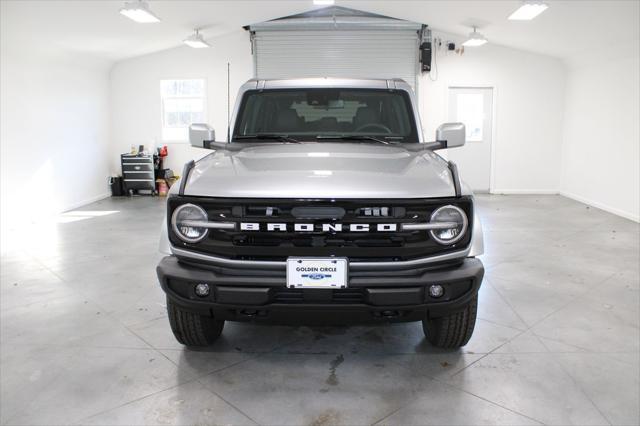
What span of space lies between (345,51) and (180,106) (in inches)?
150

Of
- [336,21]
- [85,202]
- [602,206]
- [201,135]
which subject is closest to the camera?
[201,135]

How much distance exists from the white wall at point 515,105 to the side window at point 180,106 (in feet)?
15.9

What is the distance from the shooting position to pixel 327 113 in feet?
11.3

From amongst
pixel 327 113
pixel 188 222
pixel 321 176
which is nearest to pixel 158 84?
pixel 327 113

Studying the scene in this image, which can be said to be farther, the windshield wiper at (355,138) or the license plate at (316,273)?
the windshield wiper at (355,138)

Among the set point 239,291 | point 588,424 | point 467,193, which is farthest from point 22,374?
point 588,424

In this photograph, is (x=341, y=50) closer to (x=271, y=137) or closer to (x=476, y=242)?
(x=271, y=137)

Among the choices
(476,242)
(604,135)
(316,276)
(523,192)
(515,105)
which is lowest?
(523,192)

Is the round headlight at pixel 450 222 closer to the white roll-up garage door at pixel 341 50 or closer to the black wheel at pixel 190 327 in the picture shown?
the black wheel at pixel 190 327

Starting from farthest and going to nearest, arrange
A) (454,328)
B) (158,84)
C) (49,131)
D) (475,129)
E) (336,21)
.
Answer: (158,84), (475,129), (336,21), (49,131), (454,328)

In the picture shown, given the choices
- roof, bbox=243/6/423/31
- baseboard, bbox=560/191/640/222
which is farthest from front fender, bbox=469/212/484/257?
roof, bbox=243/6/423/31

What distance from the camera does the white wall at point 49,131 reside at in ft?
23.4

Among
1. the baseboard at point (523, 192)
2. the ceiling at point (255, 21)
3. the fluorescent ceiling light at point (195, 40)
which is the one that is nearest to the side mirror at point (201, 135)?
the ceiling at point (255, 21)

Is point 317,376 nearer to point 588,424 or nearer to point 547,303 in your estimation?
point 588,424
